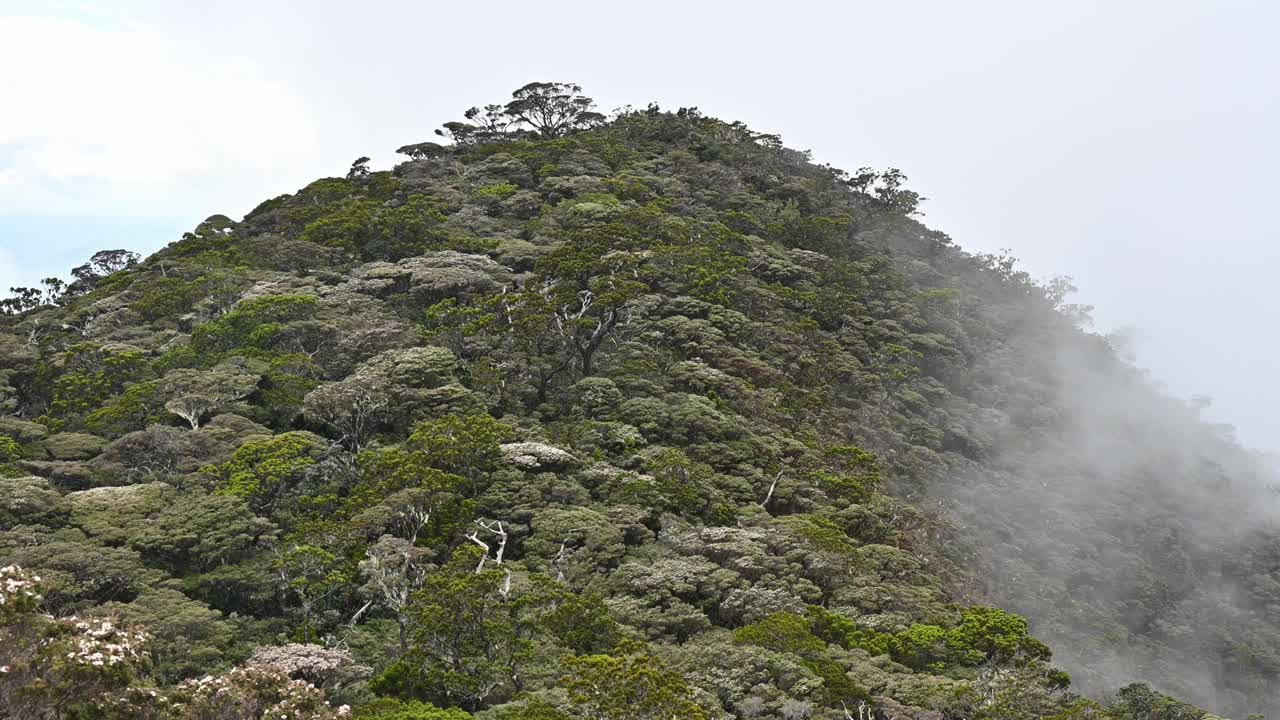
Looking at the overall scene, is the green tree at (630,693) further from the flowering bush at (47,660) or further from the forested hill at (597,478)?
the flowering bush at (47,660)

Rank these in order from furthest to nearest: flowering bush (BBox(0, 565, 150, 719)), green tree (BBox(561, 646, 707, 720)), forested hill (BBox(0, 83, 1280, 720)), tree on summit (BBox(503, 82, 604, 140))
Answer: tree on summit (BBox(503, 82, 604, 140)) → forested hill (BBox(0, 83, 1280, 720)) → green tree (BBox(561, 646, 707, 720)) → flowering bush (BBox(0, 565, 150, 719))

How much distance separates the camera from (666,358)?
4919 centimetres

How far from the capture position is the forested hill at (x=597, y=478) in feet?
83.5

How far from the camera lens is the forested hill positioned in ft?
83.5

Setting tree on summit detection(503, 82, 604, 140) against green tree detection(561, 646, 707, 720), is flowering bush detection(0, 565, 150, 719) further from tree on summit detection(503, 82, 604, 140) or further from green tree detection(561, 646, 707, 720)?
tree on summit detection(503, 82, 604, 140)

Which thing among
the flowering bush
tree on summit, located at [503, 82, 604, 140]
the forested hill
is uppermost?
tree on summit, located at [503, 82, 604, 140]

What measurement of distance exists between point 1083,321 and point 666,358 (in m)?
50.3

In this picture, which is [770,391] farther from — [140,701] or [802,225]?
[140,701]

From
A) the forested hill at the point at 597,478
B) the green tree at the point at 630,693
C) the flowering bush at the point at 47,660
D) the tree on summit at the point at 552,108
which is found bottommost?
the flowering bush at the point at 47,660

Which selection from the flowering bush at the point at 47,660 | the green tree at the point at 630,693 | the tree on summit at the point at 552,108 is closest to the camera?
the flowering bush at the point at 47,660

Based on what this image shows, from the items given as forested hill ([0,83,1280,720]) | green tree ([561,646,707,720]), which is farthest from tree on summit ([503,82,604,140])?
green tree ([561,646,707,720])

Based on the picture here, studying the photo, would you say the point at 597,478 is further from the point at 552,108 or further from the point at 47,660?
the point at 552,108

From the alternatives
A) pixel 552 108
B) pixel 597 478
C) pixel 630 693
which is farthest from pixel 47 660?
pixel 552 108

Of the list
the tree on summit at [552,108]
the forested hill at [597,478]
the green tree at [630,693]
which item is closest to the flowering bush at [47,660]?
the forested hill at [597,478]
